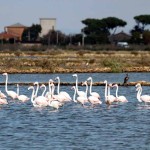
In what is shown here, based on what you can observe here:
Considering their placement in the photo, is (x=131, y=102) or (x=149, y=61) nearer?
(x=131, y=102)

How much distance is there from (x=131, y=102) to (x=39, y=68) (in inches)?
942

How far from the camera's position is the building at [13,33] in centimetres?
14968

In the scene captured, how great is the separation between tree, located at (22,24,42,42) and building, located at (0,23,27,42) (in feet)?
5.26

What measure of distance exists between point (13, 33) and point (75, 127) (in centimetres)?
14262

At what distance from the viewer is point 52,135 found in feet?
66.5

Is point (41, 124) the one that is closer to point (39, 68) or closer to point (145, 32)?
point (39, 68)

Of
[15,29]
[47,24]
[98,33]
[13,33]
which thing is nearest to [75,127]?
[98,33]

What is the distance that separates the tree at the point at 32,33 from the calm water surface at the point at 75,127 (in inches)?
4732

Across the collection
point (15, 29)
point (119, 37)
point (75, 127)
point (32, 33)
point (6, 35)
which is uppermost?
point (15, 29)

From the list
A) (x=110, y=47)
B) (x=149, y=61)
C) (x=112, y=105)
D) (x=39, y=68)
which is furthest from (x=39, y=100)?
(x=110, y=47)

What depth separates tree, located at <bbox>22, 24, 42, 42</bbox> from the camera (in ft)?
495

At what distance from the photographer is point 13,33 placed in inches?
6442

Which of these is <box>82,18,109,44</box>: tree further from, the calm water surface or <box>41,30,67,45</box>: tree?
the calm water surface

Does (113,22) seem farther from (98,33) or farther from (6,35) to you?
(6,35)
